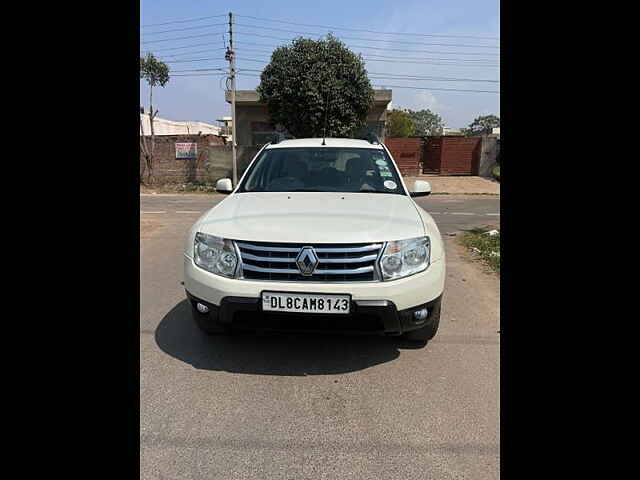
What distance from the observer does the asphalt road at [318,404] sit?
79.5 inches

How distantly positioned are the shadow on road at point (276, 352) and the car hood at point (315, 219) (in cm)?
86

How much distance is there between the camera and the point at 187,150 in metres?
20.2

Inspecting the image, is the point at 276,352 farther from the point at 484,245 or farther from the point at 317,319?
the point at 484,245

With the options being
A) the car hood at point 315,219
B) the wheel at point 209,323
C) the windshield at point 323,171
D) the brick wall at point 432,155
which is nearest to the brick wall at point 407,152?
the brick wall at point 432,155

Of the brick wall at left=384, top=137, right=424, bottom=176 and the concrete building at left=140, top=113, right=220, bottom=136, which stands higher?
the concrete building at left=140, top=113, right=220, bottom=136

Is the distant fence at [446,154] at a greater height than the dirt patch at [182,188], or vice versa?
the distant fence at [446,154]

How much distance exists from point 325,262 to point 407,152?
20365mm

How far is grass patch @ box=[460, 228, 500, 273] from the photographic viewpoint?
587 centimetres

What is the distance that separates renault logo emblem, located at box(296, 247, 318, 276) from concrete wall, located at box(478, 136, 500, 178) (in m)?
20.7

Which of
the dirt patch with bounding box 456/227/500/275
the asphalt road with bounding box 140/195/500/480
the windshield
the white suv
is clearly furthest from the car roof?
the dirt patch with bounding box 456/227/500/275

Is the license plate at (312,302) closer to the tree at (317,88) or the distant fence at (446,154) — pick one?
the tree at (317,88)

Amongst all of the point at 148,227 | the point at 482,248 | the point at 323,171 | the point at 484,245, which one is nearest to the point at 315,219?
the point at 323,171

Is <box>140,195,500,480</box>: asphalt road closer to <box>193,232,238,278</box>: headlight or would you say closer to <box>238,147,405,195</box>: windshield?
<box>193,232,238,278</box>: headlight
